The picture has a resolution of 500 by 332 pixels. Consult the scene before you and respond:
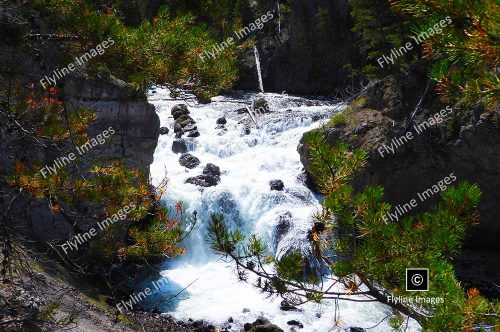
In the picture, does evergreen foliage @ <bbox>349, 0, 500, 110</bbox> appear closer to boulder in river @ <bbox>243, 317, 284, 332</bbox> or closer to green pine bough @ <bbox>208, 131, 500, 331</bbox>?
green pine bough @ <bbox>208, 131, 500, 331</bbox>

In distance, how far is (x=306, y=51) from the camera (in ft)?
97.9

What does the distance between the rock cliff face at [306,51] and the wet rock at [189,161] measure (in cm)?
1329

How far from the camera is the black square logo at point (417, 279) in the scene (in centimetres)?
290

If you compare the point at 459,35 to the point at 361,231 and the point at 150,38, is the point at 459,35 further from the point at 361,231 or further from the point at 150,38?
the point at 150,38

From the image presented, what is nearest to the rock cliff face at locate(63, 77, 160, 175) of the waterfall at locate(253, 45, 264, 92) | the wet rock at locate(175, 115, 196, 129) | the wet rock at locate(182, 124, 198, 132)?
the wet rock at locate(182, 124, 198, 132)

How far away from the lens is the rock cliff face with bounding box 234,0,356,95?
A: 28.6 meters

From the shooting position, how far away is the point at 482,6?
6.96 ft

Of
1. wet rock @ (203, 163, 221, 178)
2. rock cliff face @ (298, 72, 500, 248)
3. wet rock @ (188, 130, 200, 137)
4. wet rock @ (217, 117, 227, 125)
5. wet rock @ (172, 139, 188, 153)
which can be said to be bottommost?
rock cliff face @ (298, 72, 500, 248)

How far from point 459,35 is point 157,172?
1514cm

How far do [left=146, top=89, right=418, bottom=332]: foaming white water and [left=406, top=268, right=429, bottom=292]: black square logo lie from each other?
5.32m

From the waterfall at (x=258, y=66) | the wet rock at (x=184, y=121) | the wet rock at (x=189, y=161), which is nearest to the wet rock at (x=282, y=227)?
the wet rock at (x=189, y=161)

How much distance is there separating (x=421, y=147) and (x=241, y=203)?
19.8ft

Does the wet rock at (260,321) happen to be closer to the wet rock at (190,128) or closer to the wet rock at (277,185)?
the wet rock at (277,185)

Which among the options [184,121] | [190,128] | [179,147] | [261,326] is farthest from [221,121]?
Result: [261,326]
